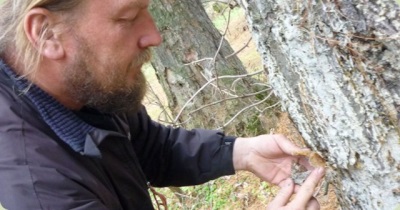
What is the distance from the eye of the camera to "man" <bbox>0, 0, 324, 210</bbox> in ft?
6.03

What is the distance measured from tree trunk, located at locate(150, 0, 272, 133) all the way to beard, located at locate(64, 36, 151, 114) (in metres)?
2.38

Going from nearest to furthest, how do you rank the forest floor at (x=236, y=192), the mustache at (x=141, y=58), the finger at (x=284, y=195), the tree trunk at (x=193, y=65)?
the finger at (x=284, y=195), the mustache at (x=141, y=58), the forest floor at (x=236, y=192), the tree trunk at (x=193, y=65)

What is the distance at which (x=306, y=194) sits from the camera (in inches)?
78.7

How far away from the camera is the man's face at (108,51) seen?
6.80 ft

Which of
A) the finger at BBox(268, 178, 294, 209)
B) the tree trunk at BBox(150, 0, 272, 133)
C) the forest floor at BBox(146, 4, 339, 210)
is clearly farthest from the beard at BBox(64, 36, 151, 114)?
the tree trunk at BBox(150, 0, 272, 133)

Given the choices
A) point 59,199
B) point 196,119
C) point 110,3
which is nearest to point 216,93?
point 196,119

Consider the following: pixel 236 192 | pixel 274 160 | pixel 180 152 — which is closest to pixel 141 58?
pixel 180 152

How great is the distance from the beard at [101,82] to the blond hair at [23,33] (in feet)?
0.45

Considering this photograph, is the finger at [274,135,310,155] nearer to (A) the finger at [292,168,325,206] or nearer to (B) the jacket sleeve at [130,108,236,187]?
(A) the finger at [292,168,325,206]

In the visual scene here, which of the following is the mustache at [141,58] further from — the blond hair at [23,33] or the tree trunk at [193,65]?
the tree trunk at [193,65]

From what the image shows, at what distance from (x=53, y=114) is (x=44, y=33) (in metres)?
0.32

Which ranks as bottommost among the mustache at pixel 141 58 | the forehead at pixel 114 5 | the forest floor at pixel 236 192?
the forest floor at pixel 236 192

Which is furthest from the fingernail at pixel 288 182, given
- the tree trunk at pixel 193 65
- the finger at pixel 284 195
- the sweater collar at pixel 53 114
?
the tree trunk at pixel 193 65

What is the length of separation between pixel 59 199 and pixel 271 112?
10.2 feet
